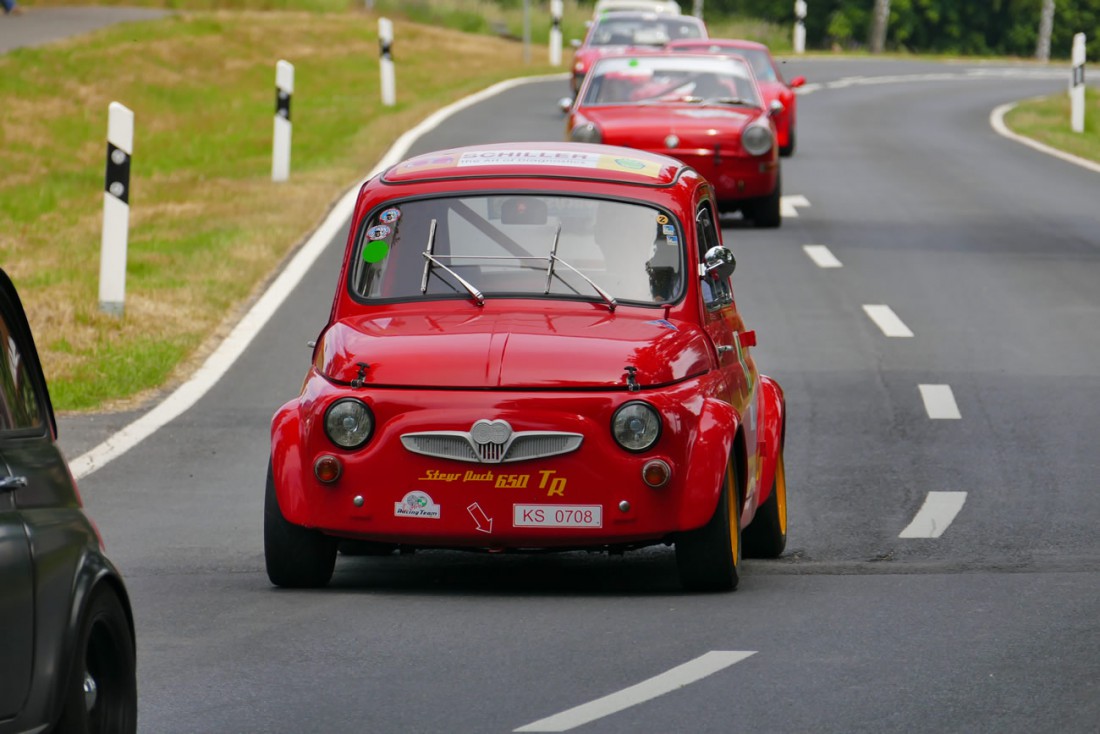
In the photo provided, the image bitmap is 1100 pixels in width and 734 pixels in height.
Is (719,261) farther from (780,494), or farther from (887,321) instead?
(887,321)

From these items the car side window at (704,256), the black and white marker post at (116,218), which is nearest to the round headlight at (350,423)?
the car side window at (704,256)

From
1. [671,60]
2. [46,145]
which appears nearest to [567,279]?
[671,60]

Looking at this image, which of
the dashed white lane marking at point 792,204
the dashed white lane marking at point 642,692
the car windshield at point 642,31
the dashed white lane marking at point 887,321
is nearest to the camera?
the dashed white lane marking at point 642,692

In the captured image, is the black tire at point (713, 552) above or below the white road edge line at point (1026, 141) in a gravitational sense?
above

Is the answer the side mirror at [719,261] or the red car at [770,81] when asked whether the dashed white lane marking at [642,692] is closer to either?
the side mirror at [719,261]

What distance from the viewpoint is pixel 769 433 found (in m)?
9.37

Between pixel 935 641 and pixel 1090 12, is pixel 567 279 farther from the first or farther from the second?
pixel 1090 12

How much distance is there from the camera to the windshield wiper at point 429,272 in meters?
8.77

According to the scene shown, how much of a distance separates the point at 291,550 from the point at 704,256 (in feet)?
7.22

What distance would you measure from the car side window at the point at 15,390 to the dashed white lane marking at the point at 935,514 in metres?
5.15

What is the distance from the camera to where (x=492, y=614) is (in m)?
7.70

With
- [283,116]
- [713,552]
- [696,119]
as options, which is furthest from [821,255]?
[713,552]

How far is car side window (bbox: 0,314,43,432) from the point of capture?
5.20 m

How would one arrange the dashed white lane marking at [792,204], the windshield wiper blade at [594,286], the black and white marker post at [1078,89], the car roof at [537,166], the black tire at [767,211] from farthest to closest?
the black and white marker post at [1078,89] < the dashed white lane marking at [792,204] < the black tire at [767,211] < the car roof at [537,166] < the windshield wiper blade at [594,286]
